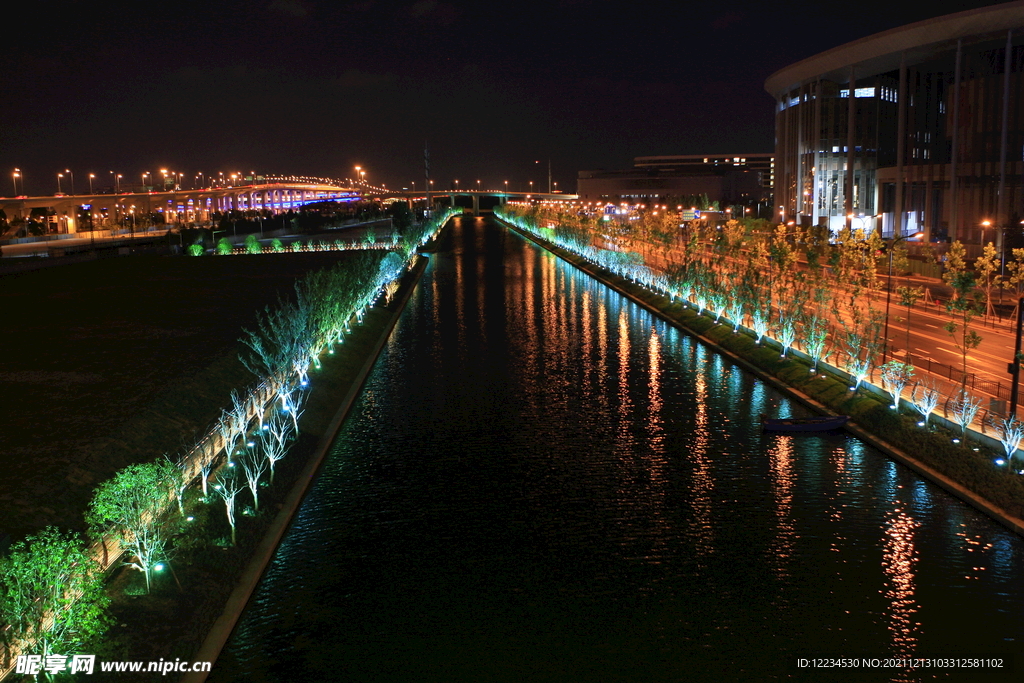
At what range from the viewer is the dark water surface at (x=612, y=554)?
36.7 ft

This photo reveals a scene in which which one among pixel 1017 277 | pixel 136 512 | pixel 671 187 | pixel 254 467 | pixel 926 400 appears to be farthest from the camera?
pixel 671 187

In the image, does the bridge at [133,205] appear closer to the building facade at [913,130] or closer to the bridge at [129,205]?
the bridge at [129,205]

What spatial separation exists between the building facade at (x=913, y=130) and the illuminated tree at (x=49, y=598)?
50067 millimetres

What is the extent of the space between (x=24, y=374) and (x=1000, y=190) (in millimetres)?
62595

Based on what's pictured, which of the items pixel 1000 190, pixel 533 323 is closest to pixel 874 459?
pixel 533 323

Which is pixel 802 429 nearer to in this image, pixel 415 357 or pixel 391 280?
pixel 415 357

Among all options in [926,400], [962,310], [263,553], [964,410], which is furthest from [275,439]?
[962,310]

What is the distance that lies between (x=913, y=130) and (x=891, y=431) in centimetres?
6587

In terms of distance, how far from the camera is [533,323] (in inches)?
1496

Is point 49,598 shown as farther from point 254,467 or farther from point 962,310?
point 962,310

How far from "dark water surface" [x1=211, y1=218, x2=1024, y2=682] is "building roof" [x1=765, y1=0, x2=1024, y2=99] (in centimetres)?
5206

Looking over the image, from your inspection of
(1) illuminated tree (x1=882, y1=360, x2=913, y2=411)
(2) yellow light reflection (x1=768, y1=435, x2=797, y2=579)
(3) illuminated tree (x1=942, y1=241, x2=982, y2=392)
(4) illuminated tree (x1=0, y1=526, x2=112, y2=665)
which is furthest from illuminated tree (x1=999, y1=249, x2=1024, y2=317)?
(4) illuminated tree (x1=0, y1=526, x2=112, y2=665)

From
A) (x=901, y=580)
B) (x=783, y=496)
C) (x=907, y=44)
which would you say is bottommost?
(x=901, y=580)

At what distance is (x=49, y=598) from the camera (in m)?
9.31
